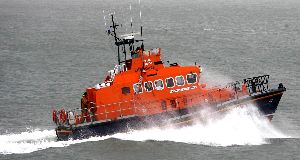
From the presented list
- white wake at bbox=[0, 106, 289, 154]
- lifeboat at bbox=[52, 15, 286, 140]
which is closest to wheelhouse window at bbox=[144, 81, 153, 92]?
lifeboat at bbox=[52, 15, 286, 140]

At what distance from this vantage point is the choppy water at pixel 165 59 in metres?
28.3

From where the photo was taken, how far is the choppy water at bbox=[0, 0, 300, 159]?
92.8 feet

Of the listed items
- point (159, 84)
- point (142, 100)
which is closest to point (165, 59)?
point (159, 84)

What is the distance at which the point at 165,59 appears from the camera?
59.1 m

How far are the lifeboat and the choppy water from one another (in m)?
0.62

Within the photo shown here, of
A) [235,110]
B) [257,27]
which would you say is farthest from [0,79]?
[257,27]

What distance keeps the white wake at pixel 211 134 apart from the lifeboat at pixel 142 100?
0.42 metres

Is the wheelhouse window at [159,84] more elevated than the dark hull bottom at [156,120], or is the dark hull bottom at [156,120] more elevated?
the wheelhouse window at [159,84]

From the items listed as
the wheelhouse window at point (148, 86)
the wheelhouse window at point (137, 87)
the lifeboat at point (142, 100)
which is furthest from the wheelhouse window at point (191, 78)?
the wheelhouse window at point (137, 87)

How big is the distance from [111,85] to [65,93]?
1600cm

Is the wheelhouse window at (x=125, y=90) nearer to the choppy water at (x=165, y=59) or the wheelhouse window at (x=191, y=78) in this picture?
the choppy water at (x=165, y=59)

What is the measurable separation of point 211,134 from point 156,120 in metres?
3.19

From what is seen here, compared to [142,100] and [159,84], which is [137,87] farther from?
[159,84]

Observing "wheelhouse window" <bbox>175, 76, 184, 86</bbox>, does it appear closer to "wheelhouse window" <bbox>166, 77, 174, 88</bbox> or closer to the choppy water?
"wheelhouse window" <bbox>166, 77, 174, 88</bbox>
